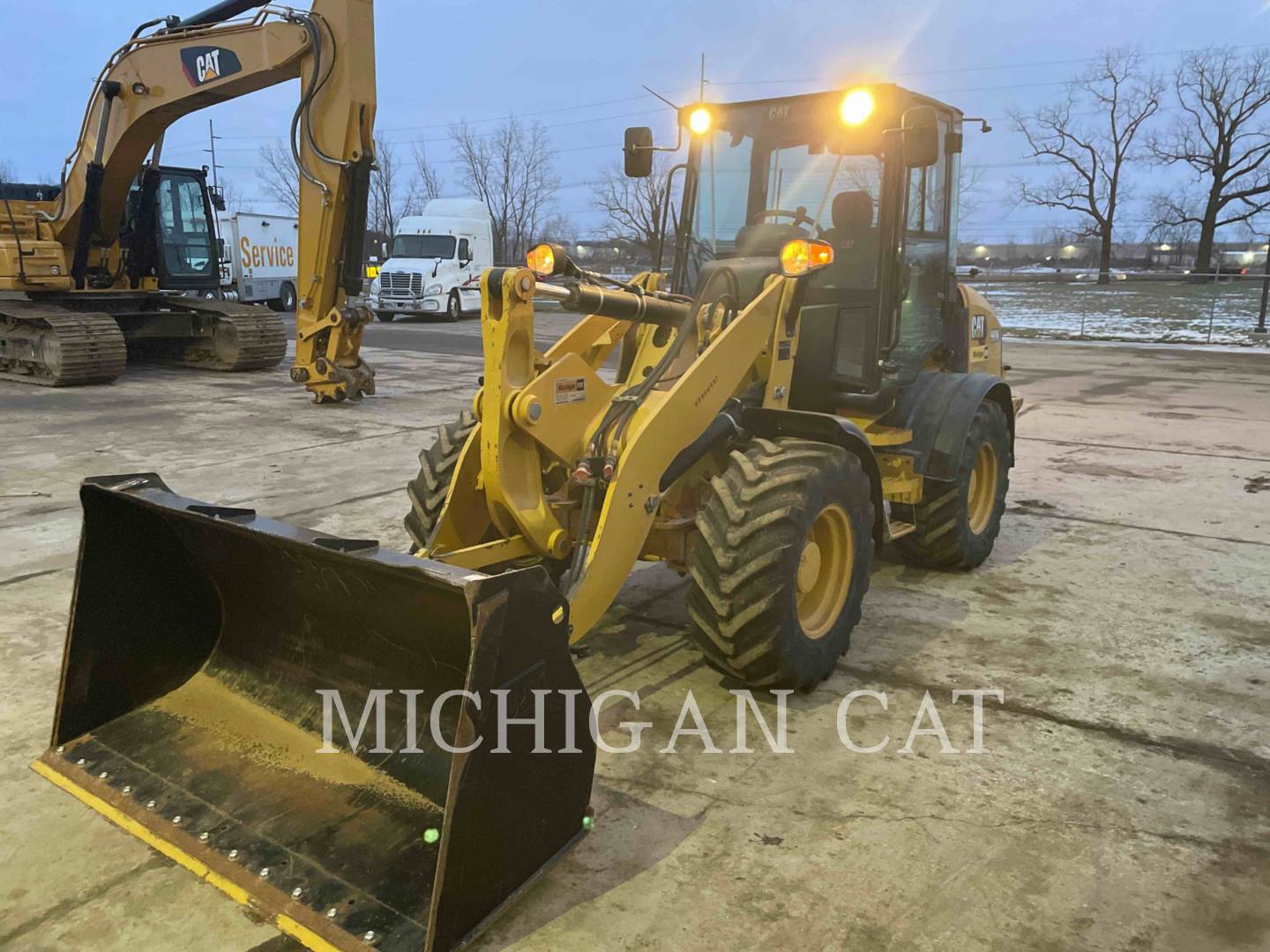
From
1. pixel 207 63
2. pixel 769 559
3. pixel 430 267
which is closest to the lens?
pixel 769 559

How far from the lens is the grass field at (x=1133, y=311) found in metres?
23.8

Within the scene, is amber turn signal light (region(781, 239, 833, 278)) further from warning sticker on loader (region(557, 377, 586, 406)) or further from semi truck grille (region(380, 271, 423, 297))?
semi truck grille (region(380, 271, 423, 297))

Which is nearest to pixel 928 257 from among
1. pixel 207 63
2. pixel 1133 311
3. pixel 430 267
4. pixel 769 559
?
pixel 769 559

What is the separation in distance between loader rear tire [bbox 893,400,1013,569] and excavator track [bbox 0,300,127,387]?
11.0 m

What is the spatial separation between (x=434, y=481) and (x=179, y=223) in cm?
1284

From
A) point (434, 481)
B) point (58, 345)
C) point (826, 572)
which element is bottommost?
point (826, 572)

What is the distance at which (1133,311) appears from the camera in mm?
28859

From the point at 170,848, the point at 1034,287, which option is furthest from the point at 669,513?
the point at 1034,287

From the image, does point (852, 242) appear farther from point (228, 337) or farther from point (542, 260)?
point (228, 337)

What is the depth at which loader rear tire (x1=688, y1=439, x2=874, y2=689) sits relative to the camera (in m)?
3.74

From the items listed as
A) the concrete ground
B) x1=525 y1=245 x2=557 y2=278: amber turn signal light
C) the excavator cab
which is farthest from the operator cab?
the excavator cab

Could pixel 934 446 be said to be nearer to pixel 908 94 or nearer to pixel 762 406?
pixel 762 406

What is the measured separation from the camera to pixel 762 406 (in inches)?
178

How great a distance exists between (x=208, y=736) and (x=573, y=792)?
4.42 ft
